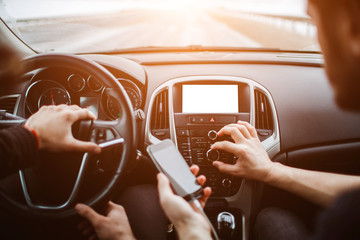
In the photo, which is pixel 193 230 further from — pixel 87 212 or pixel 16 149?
pixel 16 149

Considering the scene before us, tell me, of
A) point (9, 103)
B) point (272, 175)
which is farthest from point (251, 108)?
point (9, 103)

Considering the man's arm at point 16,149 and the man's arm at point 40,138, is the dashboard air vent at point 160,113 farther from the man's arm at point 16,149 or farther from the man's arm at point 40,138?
the man's arm at point 16,149

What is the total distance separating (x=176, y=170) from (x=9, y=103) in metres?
1.38

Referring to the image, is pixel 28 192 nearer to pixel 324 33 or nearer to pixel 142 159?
pixel 142 159

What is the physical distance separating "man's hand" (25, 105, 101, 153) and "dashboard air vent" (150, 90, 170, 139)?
2.67 feet

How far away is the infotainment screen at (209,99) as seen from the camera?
226 cm

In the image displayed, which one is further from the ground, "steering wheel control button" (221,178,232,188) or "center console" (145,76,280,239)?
"center console" (145,76,280,239)

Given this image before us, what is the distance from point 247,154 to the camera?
1.82 metres

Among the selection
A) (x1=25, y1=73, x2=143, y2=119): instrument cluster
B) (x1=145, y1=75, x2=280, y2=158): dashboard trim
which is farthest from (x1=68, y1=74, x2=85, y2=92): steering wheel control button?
(x1=145, y1=75, x2=280, y2=158): dashboard trim

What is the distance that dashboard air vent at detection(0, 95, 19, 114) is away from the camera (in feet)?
6.73

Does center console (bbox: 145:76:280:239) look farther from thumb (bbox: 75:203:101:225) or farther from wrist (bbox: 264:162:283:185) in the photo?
thumb (bbox: 75:203:101:225)

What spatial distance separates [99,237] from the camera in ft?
5.57

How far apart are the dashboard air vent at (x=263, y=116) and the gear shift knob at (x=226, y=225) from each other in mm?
734

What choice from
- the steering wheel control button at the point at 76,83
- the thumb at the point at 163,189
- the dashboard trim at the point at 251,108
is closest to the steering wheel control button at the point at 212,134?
the dashboard trim at the point at 251,108
